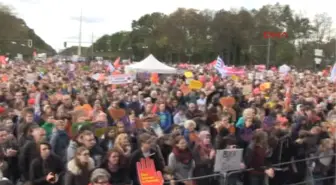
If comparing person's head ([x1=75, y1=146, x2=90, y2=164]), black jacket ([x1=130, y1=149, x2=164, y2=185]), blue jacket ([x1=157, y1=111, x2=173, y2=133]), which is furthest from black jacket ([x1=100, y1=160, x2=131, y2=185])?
blue jacket ([x1=157, y1=111, x2=173, y2=133])

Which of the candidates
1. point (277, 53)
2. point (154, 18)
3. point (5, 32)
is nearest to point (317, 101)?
point (277, 53)

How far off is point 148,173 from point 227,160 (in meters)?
1.27

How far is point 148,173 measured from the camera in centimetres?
620

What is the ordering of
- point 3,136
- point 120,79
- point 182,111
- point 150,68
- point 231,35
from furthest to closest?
point 231,35, point 150,68, point 120,79, point 182,111, point 3,136

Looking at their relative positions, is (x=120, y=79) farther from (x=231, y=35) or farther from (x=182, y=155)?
(x=231, y=35)

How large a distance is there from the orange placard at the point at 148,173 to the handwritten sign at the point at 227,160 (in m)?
0.95

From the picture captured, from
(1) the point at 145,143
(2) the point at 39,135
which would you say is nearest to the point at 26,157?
(2) the point at 39,135

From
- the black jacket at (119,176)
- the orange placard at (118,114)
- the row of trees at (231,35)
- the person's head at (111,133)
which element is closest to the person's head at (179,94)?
the orange placard at (118,114)

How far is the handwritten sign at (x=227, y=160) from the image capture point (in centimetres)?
678

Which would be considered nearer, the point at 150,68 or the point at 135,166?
the point at 135,166

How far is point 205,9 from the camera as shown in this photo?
93.7 meters

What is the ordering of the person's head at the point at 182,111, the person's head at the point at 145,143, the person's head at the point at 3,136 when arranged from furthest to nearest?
1. the person's head at the point at 182,111
2. the person's head at the point at 3,136
3. the person's head at the point at 145,143

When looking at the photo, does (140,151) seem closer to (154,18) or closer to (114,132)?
(114,132)

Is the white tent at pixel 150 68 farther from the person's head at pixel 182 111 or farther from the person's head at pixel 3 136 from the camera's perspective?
the person's head at pixel 3 136
